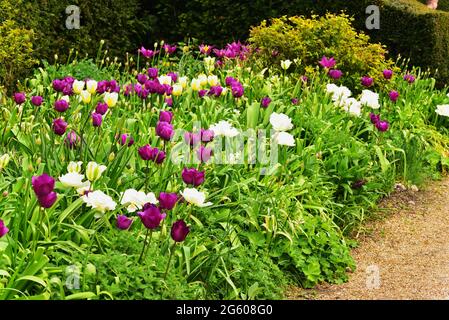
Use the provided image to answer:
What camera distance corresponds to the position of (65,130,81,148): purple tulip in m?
4.83

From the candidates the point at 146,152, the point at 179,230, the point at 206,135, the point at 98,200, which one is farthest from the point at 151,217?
the point at 206,135

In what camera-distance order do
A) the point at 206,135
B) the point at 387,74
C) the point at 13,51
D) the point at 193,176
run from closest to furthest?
the point at 193,176, the point at 206,135, the point at 387,74, the point at 13,51

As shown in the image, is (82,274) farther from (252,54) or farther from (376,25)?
(376,25)

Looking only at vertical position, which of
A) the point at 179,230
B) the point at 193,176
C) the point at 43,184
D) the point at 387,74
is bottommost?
the point at 387,74

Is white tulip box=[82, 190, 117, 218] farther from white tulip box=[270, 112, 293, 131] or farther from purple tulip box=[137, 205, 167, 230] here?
white tulip box=[270, 112, 293, 131]

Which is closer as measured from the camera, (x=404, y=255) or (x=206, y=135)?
(x=206, y=135)

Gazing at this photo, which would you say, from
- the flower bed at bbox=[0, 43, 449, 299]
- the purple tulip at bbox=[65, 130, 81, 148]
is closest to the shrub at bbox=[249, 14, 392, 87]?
the flower bed at bbox=[0, 43, 449, 299]

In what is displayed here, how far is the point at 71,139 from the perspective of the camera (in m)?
4.82

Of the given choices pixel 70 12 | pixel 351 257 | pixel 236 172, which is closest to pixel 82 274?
pixel 236 172

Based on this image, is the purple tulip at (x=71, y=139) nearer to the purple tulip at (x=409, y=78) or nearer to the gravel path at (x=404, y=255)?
the gravel path at (x=404, y=255)

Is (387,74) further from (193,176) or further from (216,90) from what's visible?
(193,176)

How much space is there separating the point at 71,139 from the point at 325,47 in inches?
146

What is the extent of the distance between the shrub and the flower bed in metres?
0.35

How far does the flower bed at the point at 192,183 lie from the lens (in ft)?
13.1
